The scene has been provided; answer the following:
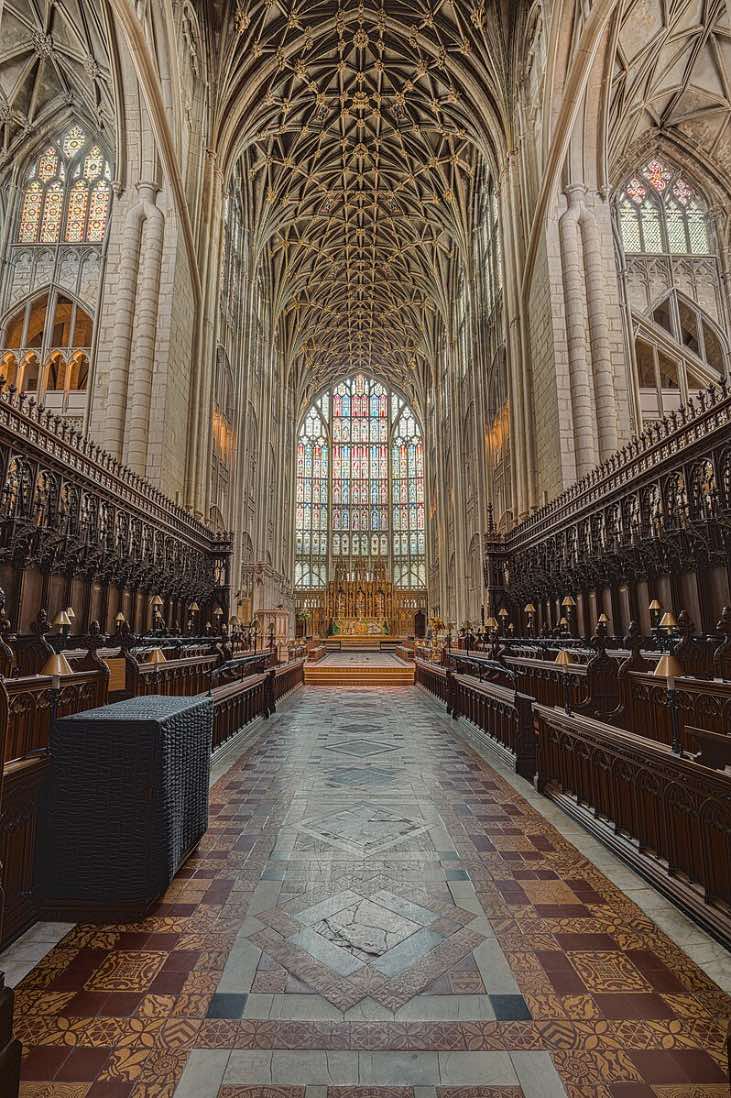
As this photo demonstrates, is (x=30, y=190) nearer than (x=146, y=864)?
No

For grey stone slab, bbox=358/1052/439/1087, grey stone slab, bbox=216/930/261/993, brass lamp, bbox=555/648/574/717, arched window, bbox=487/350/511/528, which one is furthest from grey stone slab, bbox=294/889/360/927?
arched window, bbox=487/350/511/528

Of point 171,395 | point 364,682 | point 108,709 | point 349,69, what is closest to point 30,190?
point 171,395

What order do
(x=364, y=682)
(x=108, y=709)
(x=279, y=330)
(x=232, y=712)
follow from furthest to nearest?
(x=279, y=330)
(x=364, y=682)
(x=232, y=712)
(x=108, y=709)

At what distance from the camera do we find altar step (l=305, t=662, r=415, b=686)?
1525 cm

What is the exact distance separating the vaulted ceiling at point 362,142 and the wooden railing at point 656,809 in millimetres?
19646

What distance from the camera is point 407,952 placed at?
216cm

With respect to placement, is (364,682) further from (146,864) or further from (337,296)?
(337,296)

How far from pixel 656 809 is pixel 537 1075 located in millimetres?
1743

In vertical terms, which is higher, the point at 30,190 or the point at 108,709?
the point at 30,190

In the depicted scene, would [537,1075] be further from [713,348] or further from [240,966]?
[713,348]

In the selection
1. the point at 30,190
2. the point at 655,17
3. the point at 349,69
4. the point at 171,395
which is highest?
the point at 349,69

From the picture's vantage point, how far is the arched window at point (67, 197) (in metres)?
16.5

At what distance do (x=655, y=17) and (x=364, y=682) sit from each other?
1969 centimetres

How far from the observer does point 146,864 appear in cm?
246
